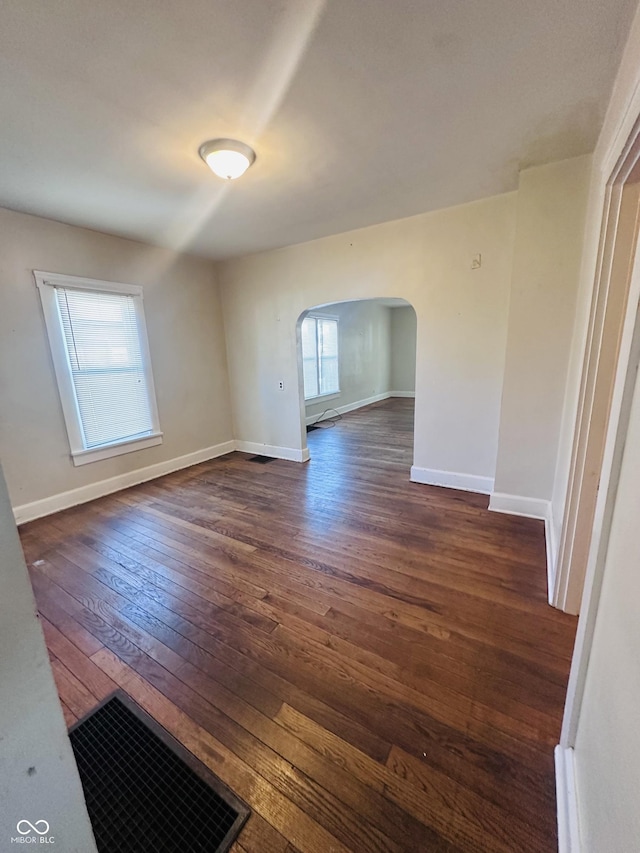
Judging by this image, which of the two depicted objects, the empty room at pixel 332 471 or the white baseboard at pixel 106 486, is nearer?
the empty room at pixel 332 471

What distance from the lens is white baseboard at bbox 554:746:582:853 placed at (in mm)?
906

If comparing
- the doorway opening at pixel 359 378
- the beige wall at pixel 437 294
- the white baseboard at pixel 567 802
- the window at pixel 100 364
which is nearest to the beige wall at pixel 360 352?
the doorway opening at pixel 359 378

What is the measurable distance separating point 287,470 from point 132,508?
1.68m

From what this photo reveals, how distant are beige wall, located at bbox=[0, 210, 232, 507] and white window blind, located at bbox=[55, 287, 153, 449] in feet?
0.61

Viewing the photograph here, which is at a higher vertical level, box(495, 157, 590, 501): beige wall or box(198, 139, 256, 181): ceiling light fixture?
box(198, 139, 256, 181): ceiling light fixture

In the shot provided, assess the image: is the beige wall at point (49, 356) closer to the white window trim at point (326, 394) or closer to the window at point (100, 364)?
the window at point (100, 364)

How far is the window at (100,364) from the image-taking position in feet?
10.3

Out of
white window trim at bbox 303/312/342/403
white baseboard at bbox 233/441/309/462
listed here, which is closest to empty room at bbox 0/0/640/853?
white baseboard at bbox 233/441/309/462

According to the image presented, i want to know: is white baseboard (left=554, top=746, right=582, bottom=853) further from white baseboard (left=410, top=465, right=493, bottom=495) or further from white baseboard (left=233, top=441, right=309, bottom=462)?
white baseboard (left=233, top=441, right=309, bottom=462)

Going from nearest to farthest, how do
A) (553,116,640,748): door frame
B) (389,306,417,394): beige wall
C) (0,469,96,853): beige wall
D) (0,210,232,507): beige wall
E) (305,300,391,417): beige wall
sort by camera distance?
1. (0,469,96,853): beige wall
2. (553,116,640,748): door frame
3. (0,210,232,507): beige wall
4. (305,300,391,417): beige wall
5. (389,306,417,394): beige wall

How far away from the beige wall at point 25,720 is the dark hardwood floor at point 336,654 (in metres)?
0.73

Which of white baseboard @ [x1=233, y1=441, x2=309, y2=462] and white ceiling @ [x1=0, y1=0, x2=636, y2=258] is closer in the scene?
white ceiling @ [x1=0, y1=0, x2=636, y2=258]

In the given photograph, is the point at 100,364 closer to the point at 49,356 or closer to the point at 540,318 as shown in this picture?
the point at 49,356

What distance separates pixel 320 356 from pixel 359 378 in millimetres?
1732
